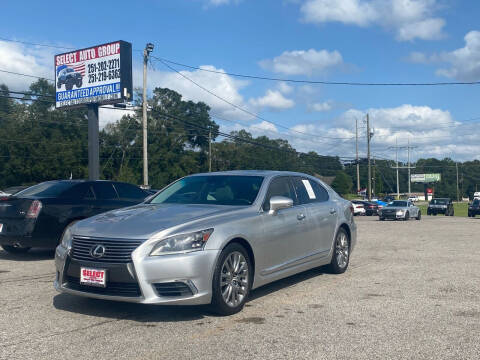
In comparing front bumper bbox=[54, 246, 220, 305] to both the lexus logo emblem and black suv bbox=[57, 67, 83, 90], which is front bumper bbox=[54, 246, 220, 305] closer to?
the lexus logo emblem

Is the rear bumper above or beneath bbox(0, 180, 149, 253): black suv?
beneath

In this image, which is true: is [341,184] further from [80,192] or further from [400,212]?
[80,192]

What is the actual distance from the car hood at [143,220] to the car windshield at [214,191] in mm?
309

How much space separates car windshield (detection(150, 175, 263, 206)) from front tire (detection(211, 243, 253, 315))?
90 cm

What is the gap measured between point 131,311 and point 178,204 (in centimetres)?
148

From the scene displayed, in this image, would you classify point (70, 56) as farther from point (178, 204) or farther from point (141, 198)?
point (178, 204)

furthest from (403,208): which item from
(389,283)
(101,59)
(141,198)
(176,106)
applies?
(176,106)

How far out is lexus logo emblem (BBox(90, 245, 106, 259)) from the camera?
5.12 metres

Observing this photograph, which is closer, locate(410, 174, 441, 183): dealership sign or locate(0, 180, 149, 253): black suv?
locate(0, 180, 149, 253): black suv

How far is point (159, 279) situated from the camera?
4.98 meters

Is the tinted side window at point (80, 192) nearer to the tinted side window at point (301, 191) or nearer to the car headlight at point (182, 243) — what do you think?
the tinted side window at point (301, 191)

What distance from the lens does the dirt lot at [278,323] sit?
4.35 metres

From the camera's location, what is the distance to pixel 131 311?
5660 mm

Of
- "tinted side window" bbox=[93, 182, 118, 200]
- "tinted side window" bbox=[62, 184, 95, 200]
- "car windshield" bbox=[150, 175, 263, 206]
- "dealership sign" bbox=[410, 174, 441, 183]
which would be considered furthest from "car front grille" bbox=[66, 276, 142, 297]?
"dealership sign" bbox=[410, 174, 441, 183]
